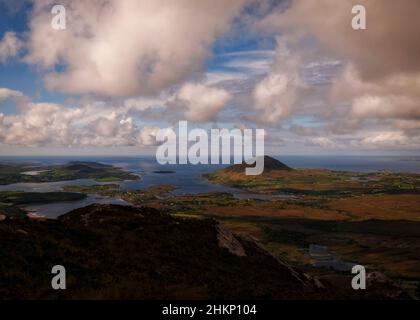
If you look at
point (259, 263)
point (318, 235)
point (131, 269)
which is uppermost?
point (131, 269)

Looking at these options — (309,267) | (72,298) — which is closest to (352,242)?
(309,267)

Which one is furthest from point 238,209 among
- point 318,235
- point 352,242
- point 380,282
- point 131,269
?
point 131,269

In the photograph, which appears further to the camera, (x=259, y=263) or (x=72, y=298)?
(x=259, y=263)
